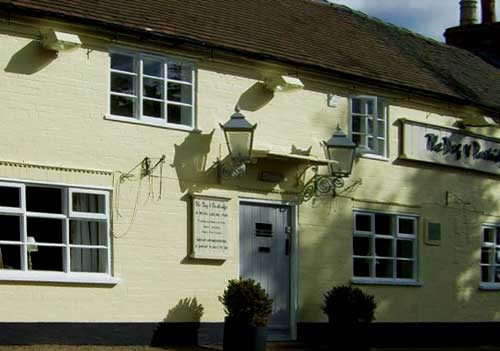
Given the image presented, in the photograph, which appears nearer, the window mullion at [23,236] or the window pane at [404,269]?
the window mullion at [23,236]

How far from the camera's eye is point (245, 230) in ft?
60.4

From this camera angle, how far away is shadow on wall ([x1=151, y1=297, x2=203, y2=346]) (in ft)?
55.4

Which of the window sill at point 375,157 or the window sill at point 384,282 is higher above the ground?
the window sill at point 375,157

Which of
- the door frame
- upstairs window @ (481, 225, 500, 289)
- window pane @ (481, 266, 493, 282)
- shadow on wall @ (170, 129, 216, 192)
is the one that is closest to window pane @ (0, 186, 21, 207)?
shadow on wall @ (170, 129, 216, 192)

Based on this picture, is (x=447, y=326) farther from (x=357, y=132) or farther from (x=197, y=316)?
(x=197, y=316)

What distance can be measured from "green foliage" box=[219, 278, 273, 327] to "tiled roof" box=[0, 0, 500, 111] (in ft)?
13.6

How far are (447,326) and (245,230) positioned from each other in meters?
5.97

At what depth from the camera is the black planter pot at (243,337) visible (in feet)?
53.8

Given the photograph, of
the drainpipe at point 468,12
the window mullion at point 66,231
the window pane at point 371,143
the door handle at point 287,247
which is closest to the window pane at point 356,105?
the window pane at point 371,143

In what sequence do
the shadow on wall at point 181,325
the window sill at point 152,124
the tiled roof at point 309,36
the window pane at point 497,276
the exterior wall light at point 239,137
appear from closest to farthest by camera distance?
the window sill at point 152,124 → the shadow on wall at point 181,325 → the tiled roof at point 309,36 → the exterior wall light at point 239,137 → the window pane at point 497,276

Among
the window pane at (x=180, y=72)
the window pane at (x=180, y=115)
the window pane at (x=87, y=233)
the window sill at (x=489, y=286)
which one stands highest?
the window pane at (x=180, y=72)

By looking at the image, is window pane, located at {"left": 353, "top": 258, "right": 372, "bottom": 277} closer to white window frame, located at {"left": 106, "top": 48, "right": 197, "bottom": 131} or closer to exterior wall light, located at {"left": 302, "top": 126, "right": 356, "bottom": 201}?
exterior wall light, located at {"left": 302, "top": 126, "right": 356, "bottom": 201}

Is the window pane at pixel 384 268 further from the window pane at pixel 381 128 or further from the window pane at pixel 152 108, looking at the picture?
the window pane at pixel 152 108

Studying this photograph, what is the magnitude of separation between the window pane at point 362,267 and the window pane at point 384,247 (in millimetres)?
406
